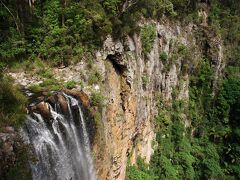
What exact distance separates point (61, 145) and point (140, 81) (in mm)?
8077

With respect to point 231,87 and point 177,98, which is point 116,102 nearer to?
point 177,98

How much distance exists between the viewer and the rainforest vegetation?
39.3 feet

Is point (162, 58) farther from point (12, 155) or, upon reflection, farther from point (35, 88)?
point (12, 155)

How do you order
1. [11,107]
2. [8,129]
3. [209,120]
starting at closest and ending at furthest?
Result: [8,129]
[11,107]
[209,120]

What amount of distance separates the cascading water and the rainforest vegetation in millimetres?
646

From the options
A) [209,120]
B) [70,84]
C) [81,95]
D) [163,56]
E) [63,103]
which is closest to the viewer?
[63,103]

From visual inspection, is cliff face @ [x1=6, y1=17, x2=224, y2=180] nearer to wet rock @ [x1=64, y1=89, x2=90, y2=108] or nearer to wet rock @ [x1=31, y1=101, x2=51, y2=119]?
wet rock @ [x1=64, y1=89, x2=90, y2=108]

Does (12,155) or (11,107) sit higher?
(11,107)

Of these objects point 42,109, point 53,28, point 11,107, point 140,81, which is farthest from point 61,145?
point 140,81

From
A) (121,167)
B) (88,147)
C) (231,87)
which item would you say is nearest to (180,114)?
(231,87)

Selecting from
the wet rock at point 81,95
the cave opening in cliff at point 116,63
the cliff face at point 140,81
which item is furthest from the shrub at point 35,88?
the cave opening in cliff at point 116,63

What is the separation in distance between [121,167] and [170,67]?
8.39m

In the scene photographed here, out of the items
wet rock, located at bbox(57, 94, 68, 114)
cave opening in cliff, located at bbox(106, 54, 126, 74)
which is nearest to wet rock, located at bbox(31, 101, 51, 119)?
wet rock, located at bbox(57, 94, 68, 114)

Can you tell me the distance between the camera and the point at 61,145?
920 cm
